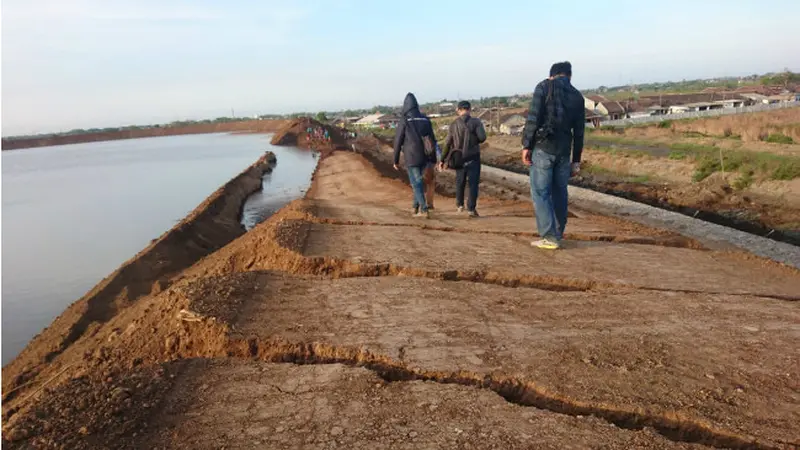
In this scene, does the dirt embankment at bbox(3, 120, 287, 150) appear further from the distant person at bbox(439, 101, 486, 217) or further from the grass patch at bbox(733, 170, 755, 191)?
the distant person at bbox(439, 101, 486, 217)

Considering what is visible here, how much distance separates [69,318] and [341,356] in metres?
7.61

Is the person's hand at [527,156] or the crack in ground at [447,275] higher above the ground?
the person's hand at [527,156]

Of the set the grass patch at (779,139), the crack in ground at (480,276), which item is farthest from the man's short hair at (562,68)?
the grass patch at (779,139)

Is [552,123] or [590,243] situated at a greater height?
[552,123]

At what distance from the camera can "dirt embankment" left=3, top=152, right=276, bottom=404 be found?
7.04 meters

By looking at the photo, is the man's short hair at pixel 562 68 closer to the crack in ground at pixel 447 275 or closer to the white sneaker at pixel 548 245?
the white sneaker at pixel 548 245

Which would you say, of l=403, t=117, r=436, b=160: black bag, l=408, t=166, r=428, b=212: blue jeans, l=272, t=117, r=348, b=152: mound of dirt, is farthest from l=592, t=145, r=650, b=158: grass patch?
l=272, t=117, r=348, b=152: mound of dirt

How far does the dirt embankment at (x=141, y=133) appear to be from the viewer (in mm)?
116125

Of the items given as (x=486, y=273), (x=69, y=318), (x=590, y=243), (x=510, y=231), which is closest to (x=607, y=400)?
(x=486, y=273)

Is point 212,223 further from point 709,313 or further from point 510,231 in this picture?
point 709,313

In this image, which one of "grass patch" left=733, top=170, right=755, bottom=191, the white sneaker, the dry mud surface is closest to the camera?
the dry mud surface

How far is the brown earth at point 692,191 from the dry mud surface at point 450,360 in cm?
730

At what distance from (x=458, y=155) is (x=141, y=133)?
464ft

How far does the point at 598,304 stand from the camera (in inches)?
143
